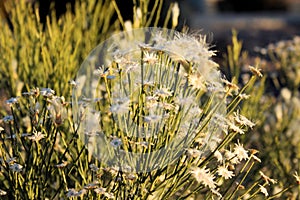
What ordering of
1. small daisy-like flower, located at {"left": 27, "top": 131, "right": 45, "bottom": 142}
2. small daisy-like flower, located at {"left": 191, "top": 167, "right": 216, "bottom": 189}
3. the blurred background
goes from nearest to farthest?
small daisy-like flower, located at {"left": 191, "top": 167, "right": 216, "bottom": 189}, small daisy-like flower, located at {"left": 27, "top": 131, "right": 45, "bottom": 142}, the blurred background

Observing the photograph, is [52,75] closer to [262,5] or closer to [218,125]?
[218,125]

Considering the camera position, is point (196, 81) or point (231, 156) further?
point (231, 156)

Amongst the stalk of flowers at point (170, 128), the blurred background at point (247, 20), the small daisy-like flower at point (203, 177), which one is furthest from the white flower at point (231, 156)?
the blurred background at point (247, 20)

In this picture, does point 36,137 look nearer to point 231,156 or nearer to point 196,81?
point 196,81

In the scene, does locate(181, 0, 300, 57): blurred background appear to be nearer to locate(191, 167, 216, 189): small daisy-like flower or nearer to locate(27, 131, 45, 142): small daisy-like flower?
locate(27, 131, 45, 142): small daisy-like flower

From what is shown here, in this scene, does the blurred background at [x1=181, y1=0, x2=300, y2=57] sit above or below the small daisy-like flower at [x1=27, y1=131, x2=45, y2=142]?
below

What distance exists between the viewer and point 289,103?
14.6 feet

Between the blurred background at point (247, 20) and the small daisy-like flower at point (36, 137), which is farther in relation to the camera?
the blurred background at point (247, 20)

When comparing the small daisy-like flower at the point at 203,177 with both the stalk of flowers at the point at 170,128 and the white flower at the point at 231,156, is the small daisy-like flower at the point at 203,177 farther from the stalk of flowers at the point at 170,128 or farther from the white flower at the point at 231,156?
the white flower at the point at 231,156

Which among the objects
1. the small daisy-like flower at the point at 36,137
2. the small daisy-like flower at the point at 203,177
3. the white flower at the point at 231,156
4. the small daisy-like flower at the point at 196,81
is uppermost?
the small daisy-like flower at the point at 196,81

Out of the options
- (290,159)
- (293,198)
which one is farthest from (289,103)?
(293,198)

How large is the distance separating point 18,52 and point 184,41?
221cm

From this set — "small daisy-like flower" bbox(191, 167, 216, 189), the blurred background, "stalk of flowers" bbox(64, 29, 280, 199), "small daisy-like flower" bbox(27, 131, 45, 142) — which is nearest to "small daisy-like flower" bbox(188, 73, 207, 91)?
"stalk of flowers" bbox(64, 29, 280, 199)

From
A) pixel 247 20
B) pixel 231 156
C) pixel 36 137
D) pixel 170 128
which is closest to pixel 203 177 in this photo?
pixel 231 156
